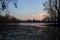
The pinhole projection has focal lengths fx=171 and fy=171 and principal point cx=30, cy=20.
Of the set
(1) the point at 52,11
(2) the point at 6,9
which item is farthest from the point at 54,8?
(2) the point at 6,9

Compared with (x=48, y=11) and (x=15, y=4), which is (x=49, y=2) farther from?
(x=15, y=4)

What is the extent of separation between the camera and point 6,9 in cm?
1273

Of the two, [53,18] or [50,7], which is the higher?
[50,7]

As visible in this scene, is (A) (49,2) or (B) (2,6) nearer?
(B) (2,6)

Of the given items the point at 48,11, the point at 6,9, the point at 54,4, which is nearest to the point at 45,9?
the point at 48,11

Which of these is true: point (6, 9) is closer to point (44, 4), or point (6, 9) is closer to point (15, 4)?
point (15, 4)

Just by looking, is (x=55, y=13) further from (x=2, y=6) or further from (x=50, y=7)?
(x=2, y=6)

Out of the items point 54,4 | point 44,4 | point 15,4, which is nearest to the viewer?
point 15,4

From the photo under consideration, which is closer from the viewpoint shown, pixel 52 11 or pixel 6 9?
pixel 6 9

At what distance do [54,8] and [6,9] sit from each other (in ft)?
127

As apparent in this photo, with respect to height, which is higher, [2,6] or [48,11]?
[2,6]

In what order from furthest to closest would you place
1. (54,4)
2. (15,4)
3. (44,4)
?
(44,4) < (54,4) < (15,4)

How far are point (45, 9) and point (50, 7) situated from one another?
241 cm

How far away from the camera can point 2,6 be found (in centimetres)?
1238
